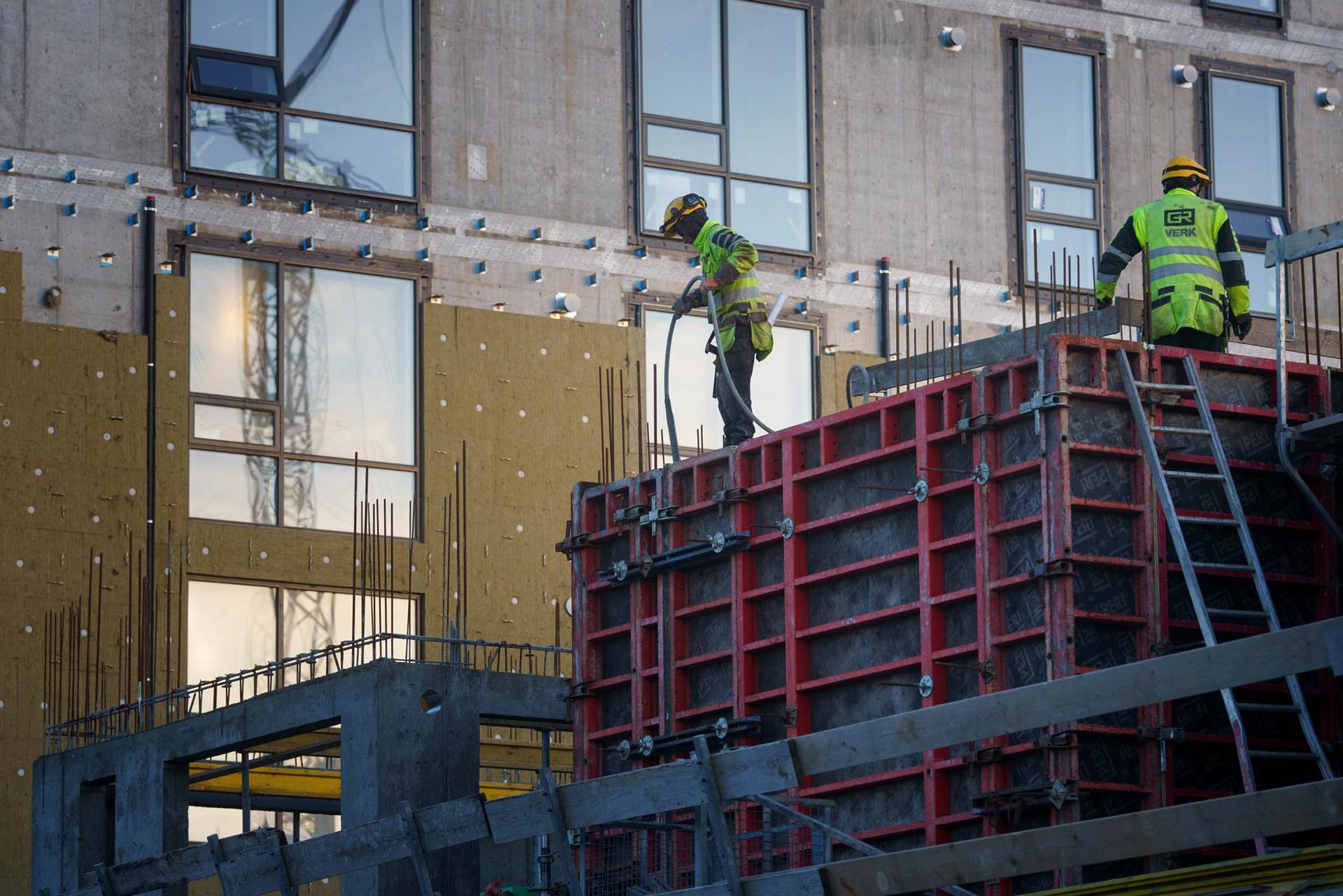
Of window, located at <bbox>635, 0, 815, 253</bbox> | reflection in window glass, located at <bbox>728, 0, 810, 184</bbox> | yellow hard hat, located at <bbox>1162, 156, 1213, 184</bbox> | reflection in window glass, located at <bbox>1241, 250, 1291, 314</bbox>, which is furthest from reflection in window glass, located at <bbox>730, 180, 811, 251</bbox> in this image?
yellow hard hat, located at <bbox>1162, 156, 1213, 184</bbox>

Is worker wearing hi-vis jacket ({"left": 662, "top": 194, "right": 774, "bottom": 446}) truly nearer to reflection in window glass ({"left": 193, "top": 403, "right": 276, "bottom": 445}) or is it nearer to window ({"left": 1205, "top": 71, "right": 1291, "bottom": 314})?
reflection in window glass ({"left": 193, "top": 403, "right": 276, "bottom": 445})

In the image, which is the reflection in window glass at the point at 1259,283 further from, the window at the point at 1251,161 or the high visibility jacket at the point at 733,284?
the high visibility jacket at the point at 733,284

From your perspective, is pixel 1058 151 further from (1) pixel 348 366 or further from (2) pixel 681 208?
(2) pixel 681 208

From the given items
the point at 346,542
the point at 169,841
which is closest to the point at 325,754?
the point at 169,841

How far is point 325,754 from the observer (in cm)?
2230

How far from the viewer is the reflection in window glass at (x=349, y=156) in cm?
2655

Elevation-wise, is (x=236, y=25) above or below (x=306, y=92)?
above

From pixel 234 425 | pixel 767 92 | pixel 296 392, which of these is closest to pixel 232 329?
pixel 296 392

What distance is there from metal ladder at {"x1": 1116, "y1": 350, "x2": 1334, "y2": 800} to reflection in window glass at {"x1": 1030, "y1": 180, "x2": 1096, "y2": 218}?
15.7 meters

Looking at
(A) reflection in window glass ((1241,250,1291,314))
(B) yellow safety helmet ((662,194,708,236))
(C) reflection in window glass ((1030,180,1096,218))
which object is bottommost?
(B) yellow safety helmet ((662,194,708,236))

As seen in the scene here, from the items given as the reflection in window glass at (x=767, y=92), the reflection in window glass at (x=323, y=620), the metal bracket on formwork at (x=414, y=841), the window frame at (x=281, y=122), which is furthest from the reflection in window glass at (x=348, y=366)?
the metal bracket on formwork at (x=414, y=841)

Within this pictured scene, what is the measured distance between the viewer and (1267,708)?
14.4 m

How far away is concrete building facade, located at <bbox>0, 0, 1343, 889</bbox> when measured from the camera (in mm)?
25000

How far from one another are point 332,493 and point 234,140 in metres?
4.14
